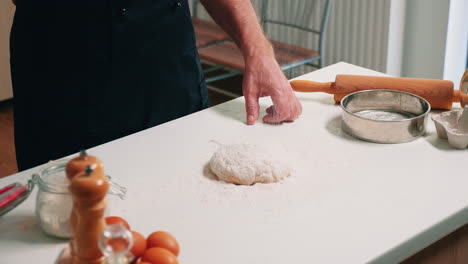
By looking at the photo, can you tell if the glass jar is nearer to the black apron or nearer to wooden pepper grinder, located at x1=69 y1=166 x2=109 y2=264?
wooden pepper grinder, located at x1=69 y1=166 x2=109 y2=264

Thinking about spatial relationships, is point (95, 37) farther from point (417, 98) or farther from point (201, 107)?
point (417, 98)

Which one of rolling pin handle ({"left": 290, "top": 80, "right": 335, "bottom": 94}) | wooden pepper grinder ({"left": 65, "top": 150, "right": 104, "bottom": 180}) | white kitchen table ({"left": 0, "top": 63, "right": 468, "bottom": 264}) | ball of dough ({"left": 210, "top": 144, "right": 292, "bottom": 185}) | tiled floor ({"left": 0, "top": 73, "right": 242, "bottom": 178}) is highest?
wooden pepper grinder ({"left": 65, "top": 150, "right": 104, "bottom": 180})

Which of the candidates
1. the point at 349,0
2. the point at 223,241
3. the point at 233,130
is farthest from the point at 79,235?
the point at 349,0

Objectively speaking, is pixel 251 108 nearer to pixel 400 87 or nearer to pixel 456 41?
pixel 400 87

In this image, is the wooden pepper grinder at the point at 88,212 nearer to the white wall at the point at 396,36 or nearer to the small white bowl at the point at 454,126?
the small white bowl at the point at 454,126

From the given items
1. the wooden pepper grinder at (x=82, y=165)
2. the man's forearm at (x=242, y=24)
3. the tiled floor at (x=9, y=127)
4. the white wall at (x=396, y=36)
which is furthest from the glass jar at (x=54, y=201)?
the white wall at (x=396, y=36)

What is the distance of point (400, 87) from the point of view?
4.61ft

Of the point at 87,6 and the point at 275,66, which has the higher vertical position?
the point at 87,6

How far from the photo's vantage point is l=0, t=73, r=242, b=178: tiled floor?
3025mm

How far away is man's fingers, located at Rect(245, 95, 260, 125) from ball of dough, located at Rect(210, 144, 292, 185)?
0.23 m

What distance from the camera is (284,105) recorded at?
1354mm

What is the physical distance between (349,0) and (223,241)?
8.40 feet

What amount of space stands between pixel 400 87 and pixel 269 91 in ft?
0.96

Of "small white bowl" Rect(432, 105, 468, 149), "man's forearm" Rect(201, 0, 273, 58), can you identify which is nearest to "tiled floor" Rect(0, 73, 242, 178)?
"man's forearm" Rect(201, 0, 273, 58)
